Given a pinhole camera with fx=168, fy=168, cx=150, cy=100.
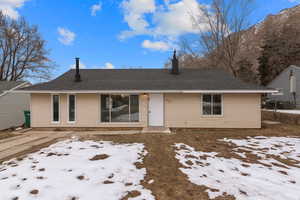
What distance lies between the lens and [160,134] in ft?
27.9

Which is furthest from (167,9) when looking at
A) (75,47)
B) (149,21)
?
(75,47)

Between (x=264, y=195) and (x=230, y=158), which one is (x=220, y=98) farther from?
(x=264, y=195)

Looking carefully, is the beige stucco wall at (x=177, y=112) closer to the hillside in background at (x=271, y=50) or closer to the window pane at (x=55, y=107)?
the window pane at (x=55, y=107)

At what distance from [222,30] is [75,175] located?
22.7 meters

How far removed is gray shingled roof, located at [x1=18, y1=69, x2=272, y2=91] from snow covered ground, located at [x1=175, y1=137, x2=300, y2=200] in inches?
178

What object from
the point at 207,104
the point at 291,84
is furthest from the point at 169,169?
the point at 291,84

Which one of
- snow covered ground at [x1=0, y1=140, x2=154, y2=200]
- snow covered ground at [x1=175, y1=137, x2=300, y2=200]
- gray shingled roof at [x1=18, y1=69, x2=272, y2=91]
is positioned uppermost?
gray shingled roof at [x1=18, y1=69, x2=272, y2=91]

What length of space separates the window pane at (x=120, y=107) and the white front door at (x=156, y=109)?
56.3 inches

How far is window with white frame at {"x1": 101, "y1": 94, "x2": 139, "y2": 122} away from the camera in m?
10.1

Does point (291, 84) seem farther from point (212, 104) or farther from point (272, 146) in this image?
point (272, 146)

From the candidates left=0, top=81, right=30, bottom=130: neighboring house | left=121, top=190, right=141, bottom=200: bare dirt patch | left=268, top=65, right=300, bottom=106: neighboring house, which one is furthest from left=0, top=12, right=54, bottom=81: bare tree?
left=268, top=65, right=300, bottom=106: neighboring house

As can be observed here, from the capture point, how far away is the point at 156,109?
10188 mm

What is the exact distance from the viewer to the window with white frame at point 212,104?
10.0 metres

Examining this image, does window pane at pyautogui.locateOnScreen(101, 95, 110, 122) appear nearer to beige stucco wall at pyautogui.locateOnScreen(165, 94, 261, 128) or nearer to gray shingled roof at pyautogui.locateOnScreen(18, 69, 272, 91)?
gray shingled roof at pyautogui.locateOnScreen(18, 69, 272, 91)
